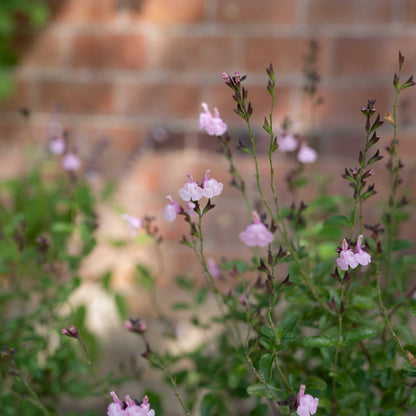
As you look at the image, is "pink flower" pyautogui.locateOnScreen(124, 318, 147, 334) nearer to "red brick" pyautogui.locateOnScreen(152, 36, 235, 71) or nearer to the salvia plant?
the salvia plant

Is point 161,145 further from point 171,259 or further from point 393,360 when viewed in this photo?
point 393,360

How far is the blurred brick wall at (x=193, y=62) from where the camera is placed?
1923mm

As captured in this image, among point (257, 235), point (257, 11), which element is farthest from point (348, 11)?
point (257, 235)

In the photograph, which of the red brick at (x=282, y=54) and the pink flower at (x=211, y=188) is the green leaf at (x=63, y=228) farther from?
the red brick at (x=282, y=54)

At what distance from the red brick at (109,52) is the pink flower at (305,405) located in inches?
60.7

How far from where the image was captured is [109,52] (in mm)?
2090

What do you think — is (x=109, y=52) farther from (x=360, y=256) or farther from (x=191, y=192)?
(x=360, y=256)

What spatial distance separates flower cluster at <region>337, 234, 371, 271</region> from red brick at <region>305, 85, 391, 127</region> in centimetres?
125

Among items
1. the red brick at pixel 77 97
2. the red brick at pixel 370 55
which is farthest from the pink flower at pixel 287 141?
the red brick at pixel 77 97

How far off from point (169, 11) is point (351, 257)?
1.49m

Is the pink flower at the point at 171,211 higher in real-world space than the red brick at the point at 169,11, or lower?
lower

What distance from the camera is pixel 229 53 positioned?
1998 millimetres

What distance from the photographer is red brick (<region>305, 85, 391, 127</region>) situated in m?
1.94

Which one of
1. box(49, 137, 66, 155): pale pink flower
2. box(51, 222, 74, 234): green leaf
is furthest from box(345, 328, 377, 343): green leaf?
box(49, 137, 66, 155): pale pink flower
